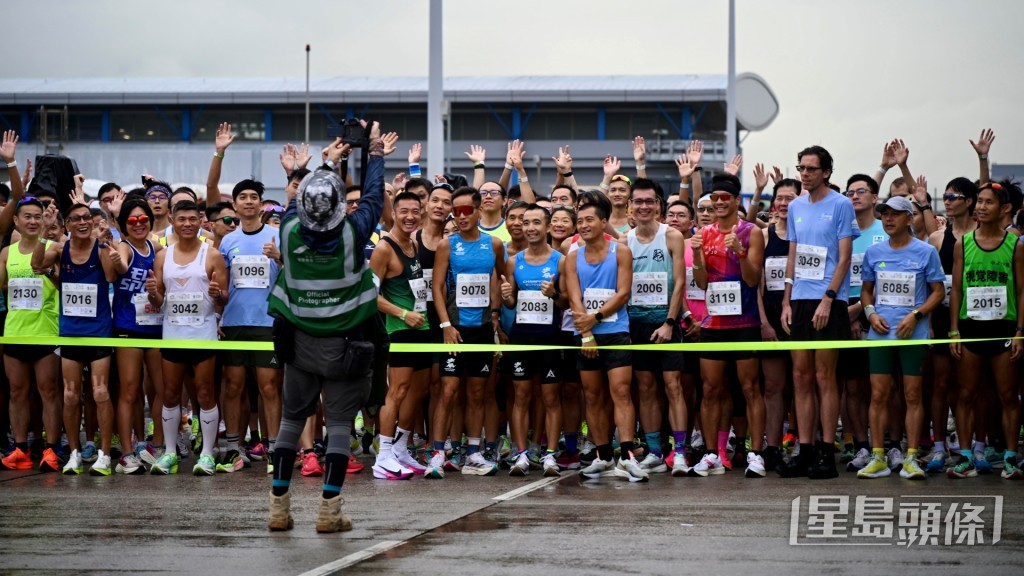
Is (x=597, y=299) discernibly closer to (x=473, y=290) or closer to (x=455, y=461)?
(x=473, y=290)

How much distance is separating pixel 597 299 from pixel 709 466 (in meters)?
1.59

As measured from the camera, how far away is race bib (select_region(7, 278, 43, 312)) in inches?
428

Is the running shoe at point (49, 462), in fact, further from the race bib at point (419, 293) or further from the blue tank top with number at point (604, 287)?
the blue tank top with number at point (604, 287)

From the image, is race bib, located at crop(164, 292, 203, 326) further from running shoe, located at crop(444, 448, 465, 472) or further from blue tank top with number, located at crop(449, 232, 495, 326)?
running shoe, located at crop(444, 448, 465, 472)

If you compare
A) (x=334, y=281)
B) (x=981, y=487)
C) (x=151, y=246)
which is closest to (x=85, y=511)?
(x=334, y=281)

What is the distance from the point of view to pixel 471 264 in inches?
422

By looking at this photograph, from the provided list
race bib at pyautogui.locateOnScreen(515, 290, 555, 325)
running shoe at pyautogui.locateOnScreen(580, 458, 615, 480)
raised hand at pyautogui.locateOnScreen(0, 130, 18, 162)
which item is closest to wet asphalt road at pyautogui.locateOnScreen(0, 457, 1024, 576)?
running shoe at pyautogui.locateOnScreen(580, 458, 615, 480)

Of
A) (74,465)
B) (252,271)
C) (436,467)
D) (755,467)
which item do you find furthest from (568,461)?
(74,465)

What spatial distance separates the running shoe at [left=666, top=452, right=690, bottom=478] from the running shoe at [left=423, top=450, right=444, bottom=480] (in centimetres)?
184

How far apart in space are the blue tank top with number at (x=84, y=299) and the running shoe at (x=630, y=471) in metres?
4.33

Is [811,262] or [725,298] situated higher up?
[811,262]

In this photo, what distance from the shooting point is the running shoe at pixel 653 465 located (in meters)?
10.4

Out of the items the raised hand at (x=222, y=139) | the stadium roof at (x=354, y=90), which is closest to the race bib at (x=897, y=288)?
the raised hand at (x=222, y=139)

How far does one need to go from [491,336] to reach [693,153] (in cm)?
299
